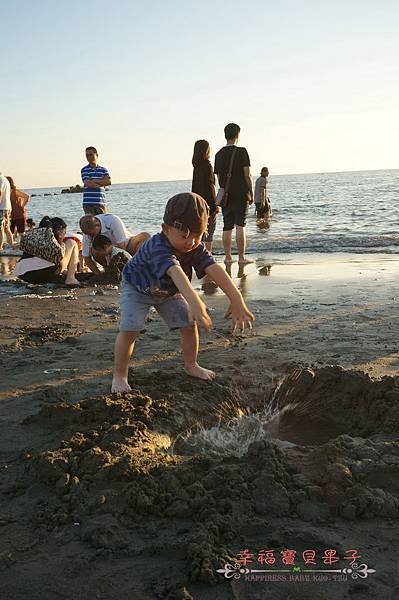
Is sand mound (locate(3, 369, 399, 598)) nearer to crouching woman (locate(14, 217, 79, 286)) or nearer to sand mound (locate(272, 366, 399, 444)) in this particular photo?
sand mound (locate(272, 366, 399, 444))

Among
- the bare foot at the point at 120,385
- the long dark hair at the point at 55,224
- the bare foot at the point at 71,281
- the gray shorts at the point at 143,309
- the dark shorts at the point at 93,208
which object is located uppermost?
the dark shorts at the point at 93,208

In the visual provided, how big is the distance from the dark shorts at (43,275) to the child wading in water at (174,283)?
4344 millimetres

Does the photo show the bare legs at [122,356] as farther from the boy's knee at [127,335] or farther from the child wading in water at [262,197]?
the child wading in water at [262,197]

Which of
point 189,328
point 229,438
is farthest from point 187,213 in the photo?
point 229,438

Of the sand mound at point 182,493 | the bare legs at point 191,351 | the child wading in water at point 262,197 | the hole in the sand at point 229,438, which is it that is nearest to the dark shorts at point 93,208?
the bare legs at point 191,351

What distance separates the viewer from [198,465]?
2613 millimetres

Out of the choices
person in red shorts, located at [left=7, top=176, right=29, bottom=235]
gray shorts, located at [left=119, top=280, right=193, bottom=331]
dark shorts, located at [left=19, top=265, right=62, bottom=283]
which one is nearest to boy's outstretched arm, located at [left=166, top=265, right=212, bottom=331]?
gray shorts, located at [left=119, top=280, right=193, bottom=331]

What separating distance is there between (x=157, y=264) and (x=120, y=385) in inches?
31.6

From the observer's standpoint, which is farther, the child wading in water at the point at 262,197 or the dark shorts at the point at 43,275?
the child wading in water at the point at 262,197

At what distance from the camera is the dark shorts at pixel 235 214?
8.38 m

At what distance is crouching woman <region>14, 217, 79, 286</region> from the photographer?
297 inches

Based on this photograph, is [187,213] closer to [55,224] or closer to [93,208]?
[55,224]

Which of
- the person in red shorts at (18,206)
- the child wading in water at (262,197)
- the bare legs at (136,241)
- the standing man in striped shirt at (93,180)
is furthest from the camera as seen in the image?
the child wading in water at (262,197)

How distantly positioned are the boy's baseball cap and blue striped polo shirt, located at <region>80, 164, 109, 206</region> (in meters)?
5.57
